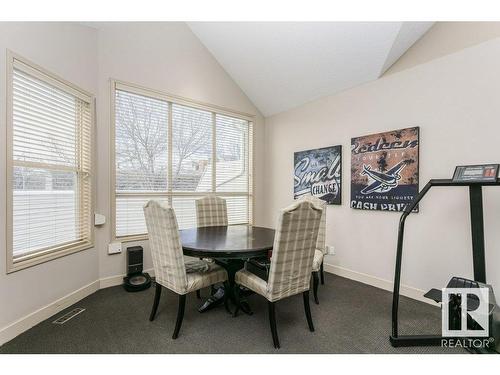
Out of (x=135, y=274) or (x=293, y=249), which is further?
(x=135, y=274)

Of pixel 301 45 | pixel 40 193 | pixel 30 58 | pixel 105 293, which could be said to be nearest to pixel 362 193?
pixel 301 45

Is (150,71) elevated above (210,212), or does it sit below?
above

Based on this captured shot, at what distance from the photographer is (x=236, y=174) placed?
4430 mm

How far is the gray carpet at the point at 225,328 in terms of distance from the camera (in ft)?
6.15

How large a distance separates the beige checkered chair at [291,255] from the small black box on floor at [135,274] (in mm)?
1658

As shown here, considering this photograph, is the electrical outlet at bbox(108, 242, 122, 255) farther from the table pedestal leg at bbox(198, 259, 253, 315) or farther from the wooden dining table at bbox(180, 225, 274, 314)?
the table pedestal leg at bbox(198, 259, 253, 315)

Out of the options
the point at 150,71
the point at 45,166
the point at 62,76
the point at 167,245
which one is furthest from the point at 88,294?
the point at 150,71

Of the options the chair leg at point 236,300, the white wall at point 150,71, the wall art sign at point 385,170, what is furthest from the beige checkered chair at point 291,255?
the white wall at point 150,71

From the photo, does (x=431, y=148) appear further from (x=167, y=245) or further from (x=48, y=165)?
(x=48, y=165)

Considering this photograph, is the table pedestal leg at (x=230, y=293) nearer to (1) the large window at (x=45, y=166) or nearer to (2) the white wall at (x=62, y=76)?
(2) the white wall at (x=62, y=76)

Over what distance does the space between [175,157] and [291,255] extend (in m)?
2.48

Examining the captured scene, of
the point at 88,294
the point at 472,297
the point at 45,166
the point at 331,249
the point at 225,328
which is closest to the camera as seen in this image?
the point at 472,297

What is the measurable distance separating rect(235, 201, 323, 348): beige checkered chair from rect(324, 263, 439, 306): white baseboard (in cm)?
151

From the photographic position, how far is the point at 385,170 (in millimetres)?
2951
